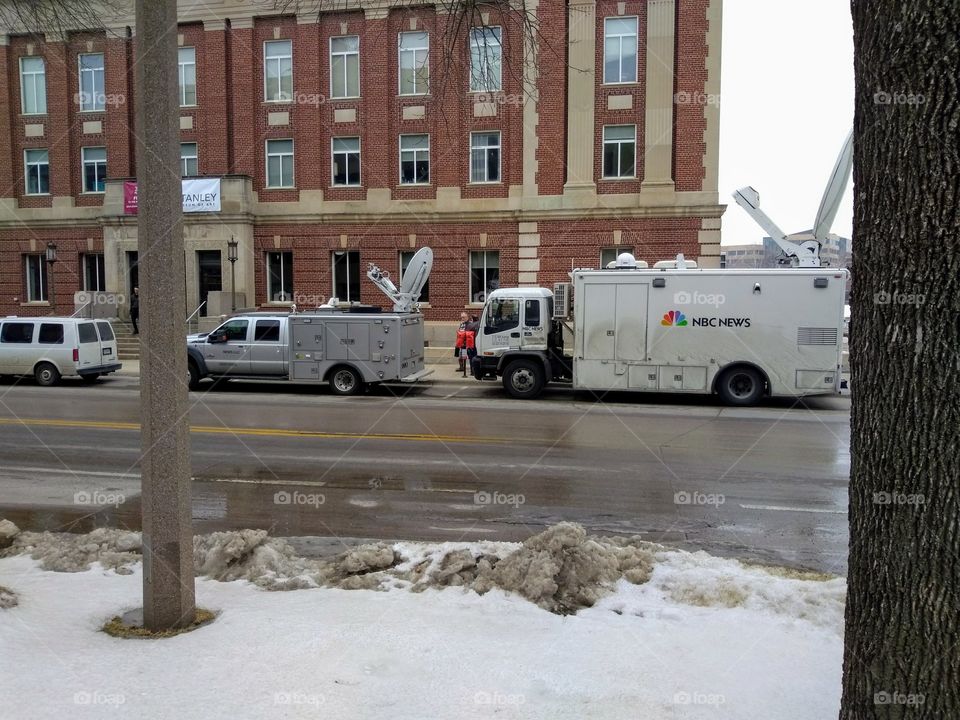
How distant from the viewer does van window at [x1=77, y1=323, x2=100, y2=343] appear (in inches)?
818

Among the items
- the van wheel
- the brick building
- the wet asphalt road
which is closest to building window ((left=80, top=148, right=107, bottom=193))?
the brick building

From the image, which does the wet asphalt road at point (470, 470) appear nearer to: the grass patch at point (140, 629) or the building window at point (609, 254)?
the grass patch at point (140, 629)

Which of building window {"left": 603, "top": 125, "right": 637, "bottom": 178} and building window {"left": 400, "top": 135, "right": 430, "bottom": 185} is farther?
building window {"left": 400, "top": 135, "right": 430, "bottom": 185}

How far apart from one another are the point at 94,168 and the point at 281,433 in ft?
78.8

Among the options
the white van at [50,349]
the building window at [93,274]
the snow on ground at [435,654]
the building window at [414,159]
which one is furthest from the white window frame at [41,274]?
the snow on ground at [435,654]

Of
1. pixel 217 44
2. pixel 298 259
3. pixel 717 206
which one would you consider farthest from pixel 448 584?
pixel 217 44

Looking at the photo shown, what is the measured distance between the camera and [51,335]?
819 inches

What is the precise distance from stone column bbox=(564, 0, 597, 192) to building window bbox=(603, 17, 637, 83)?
51cm

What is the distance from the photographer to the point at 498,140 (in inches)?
1104

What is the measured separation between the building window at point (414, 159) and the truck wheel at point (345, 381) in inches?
471

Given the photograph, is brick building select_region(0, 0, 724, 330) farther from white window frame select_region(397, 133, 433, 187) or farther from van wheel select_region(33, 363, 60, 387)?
van wheel select_region(33, 363, 60, 387)

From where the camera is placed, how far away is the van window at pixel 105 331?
21641 mm

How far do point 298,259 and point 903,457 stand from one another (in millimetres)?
28603

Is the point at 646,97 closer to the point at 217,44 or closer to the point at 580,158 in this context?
the point at 580,158
